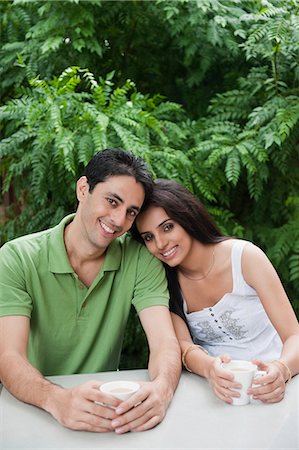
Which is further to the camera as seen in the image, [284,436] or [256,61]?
[256,61]

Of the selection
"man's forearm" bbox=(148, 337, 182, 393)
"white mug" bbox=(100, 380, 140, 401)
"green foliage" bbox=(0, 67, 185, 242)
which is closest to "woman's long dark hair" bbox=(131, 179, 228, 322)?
"man's forearm" bbox=(148, 337, 182, 393)

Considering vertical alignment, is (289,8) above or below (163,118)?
above

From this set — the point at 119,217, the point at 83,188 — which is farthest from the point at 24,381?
the point at 83,188

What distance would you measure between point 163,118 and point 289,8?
2.70 feet

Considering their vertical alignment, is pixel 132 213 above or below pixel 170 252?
above

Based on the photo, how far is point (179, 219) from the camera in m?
1.75

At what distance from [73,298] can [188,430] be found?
613mm

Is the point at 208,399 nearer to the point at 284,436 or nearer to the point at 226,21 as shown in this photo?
the point at 284,436

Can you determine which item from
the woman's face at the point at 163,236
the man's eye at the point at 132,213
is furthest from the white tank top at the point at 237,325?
the man's eye at the point at 132,213

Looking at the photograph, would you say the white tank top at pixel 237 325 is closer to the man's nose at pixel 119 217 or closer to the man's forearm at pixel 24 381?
the man's nose at pixel 119 217

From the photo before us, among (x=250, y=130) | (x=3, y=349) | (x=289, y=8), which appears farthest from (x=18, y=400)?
(x=289, y=8)

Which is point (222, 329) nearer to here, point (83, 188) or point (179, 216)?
point (179, 216)

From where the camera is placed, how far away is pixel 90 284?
5.69 ft

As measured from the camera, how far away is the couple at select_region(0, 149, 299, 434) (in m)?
1.61
